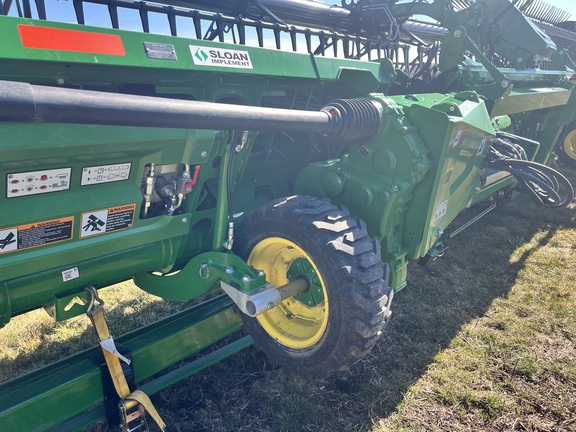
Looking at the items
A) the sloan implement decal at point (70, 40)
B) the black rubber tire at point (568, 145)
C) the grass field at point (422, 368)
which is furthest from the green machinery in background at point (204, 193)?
the black rubber tire at point (568, 145)

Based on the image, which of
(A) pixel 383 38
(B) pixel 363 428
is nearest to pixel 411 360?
(B) pixel 363 428

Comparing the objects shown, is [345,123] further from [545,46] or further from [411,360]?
[545,46]

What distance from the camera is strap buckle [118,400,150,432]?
6.80ft

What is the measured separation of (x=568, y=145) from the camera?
7.71 m

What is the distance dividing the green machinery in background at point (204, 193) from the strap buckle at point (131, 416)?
2 centimetres

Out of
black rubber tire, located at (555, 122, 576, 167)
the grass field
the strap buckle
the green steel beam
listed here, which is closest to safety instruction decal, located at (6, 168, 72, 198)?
the green steel beam

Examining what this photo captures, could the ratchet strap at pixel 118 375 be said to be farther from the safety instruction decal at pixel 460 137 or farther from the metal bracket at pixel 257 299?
the safety instruction decal at pixel 460 137

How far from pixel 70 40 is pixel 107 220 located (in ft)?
2.58

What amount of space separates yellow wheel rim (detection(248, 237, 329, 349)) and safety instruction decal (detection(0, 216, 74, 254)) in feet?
3.05

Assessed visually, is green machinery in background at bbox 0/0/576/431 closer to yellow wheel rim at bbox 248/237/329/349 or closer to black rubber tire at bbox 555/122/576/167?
yellow wheel rim at bbox 248/237/329/349

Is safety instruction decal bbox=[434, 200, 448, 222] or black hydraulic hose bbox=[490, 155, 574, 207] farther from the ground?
black hydraulic hose bbox=[490, 155, 574, 207]

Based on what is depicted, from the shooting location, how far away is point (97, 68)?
180cm

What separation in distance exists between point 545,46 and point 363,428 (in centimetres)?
424

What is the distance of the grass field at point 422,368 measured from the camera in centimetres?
247
